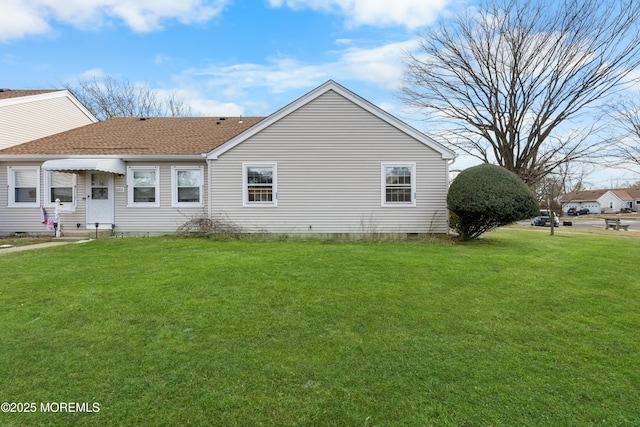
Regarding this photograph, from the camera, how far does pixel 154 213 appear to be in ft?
41.2

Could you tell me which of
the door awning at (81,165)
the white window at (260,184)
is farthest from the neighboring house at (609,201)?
the door awning at (81,165)

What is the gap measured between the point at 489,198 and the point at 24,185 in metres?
16.5

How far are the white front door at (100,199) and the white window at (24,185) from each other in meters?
1.93

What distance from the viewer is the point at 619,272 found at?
738 cm

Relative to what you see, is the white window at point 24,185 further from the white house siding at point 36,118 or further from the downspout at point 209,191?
the downspout at point 209,191

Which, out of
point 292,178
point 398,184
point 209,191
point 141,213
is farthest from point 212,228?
point 398,184

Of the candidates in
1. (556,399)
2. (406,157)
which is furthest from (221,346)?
(406,157)

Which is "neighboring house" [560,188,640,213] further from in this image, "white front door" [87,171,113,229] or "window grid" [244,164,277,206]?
"white front door" [87,171,113,229]

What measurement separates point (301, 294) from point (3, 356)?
348 cm

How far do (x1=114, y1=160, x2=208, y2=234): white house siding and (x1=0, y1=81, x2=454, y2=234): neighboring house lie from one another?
39 mm

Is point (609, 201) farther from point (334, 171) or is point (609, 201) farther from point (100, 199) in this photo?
point (100, 199)

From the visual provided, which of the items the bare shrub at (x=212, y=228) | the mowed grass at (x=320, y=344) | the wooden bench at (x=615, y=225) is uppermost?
the bare shrub at (x=212, y=228)

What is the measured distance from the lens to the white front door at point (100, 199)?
489 inches

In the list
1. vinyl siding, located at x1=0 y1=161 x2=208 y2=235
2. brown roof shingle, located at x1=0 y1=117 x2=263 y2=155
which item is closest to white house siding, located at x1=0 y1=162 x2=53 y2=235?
vinyl siding, located at x1=0 y1=161 x2=208 y2=235
